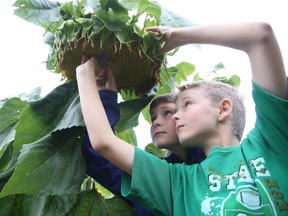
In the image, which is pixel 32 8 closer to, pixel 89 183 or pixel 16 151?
pixel 16 151

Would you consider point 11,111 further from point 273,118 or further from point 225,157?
point 273,118

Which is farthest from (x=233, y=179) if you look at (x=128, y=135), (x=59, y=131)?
(x=128, y=135)

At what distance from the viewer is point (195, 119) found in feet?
4.14

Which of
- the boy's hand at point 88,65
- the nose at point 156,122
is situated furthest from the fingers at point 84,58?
the nose at point 156,122

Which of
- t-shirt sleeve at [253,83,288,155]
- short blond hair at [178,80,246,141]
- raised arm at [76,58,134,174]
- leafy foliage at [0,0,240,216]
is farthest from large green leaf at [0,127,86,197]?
t-shirt sleeve at [253,83,288,155]

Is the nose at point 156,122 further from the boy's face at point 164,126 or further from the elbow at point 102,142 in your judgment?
the elbow at point 102,142

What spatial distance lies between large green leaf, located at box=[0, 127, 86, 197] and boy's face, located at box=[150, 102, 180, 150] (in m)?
0.24

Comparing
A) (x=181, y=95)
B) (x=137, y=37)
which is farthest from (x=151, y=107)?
(x=137, y=37)

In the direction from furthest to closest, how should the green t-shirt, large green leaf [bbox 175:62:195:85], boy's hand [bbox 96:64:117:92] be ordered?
large green leaf [bbox 175:62:195:85]
boy's hand [bbox 96:64:117:92]
the green t-shirt

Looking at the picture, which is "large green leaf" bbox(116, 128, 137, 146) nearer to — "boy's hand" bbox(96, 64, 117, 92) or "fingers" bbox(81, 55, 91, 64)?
"boy's hand" bbox(96, 64, 117, 92)

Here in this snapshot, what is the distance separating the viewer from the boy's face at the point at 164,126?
1394mm

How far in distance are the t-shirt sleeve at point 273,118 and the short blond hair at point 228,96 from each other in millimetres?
202

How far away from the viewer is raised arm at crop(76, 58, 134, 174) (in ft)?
3.73

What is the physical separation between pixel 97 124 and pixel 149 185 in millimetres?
187
